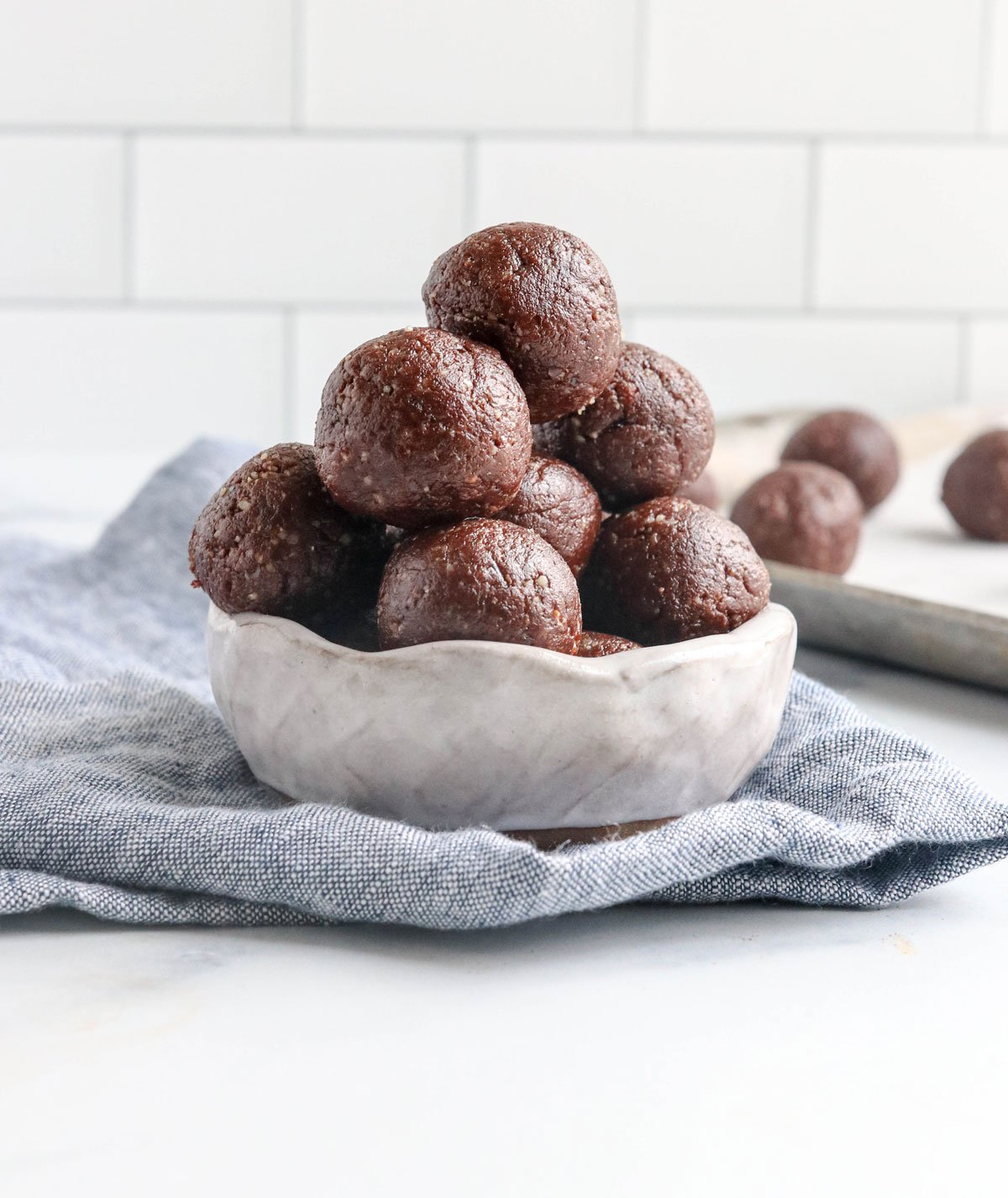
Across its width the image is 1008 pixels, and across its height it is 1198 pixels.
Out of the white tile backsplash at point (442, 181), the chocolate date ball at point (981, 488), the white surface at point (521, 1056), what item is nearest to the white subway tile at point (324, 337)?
the white tile backsplash at point (442, 181)

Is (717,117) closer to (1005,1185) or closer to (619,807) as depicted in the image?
(619,807)

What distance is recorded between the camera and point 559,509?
2.39ft

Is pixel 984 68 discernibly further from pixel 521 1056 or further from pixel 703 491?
pixel 521 1056

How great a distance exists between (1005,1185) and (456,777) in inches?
11.4

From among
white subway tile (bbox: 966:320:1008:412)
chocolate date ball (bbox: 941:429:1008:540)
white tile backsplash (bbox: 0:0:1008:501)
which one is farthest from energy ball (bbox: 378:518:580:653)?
white subway tile (bbox: 966:320:1008:412)

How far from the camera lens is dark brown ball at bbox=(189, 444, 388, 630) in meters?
0.71

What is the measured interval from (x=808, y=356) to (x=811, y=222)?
0.22 meters

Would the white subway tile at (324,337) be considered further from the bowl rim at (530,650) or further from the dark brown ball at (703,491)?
the bowl rim at (530,650)

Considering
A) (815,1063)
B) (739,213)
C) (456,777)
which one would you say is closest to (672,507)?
(456,777)

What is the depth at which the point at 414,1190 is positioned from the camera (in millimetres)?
458

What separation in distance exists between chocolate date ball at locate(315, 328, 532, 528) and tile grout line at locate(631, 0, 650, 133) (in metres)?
1.76

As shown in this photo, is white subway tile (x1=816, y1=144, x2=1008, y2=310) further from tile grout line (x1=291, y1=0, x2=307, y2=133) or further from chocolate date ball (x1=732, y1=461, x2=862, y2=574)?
chocolate date ball (x1=732, y1=461, x2=862, y2=574)

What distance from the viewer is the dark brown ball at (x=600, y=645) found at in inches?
27.5

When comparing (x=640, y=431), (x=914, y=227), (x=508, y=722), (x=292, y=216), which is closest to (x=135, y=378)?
(x=292, y=216)
